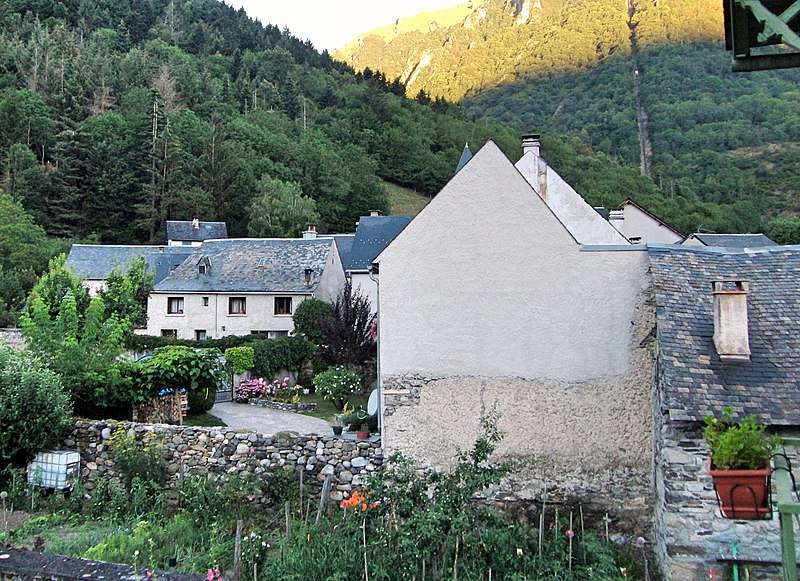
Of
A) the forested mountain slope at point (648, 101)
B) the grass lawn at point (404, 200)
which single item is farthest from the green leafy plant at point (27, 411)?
the grass lawn at point (404, 200)

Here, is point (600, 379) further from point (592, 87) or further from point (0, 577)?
point (592, 87)

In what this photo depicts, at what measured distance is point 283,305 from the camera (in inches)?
1339

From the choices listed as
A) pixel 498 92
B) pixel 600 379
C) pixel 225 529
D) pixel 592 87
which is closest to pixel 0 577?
pixel 225 529

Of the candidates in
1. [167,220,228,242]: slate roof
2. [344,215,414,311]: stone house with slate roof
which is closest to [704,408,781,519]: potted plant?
[344,215,414,311]: stone house with slate roof

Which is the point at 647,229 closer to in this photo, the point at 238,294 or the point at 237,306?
the point at 238,294

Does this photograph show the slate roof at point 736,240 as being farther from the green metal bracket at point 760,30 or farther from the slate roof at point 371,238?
the green metal bracket at point 760,30

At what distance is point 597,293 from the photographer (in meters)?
10.9

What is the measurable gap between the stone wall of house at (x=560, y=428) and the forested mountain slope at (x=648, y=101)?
5941 cm

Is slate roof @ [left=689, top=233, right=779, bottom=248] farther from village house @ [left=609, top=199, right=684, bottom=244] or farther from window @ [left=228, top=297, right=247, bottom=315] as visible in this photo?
window @ [left=228, top=297, right=247, bottom=315]

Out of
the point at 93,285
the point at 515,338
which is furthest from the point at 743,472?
the point at 93,285

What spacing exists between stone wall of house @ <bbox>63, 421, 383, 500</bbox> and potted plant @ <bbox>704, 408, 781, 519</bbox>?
809 centimetres

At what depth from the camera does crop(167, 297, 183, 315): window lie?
34.5m

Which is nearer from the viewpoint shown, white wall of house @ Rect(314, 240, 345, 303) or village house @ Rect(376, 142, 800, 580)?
village house @ Rect(376, 142, 800, 580)

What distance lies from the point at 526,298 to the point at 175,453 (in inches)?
291
